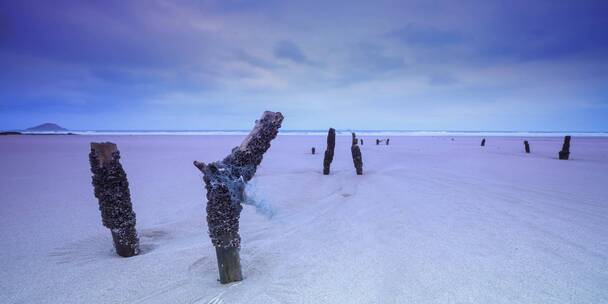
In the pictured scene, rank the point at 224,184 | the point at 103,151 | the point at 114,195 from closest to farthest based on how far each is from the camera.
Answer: the point at 224,184
the point at 103,151
the point at 114,195

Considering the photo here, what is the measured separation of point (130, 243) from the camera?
4574mm

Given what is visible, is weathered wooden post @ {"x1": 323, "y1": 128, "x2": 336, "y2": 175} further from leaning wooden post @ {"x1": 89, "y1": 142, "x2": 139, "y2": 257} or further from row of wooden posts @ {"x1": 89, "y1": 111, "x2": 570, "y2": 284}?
row of wooden posts @ {"x1": 89, "y1": 111, "x2": 570, "y2": 284}

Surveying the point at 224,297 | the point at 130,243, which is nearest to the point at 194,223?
the point at 130,243

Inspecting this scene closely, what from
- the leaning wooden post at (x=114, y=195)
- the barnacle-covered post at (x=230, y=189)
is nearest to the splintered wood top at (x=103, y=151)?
the leaning wooden post at (x=114, y=195)

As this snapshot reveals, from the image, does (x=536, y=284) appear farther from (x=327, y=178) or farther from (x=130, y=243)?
(x=327, y=178)

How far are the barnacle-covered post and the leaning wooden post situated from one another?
5.41ft

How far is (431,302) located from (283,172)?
10.6m

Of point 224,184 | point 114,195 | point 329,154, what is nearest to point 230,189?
point 224,184

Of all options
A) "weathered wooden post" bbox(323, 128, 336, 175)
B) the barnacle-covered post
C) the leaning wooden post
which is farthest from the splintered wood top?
"weathered wooden post" bbox(323, 128, 336, 175)

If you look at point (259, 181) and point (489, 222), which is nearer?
point (489, 222)

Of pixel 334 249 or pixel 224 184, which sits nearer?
pixel 224 184

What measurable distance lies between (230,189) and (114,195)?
84.0 inches

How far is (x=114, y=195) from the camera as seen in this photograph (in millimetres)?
4387

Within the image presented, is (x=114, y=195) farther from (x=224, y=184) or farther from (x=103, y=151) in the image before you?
(x=224, y=184)
